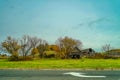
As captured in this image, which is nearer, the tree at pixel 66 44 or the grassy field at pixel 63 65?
the grassy field at pixel 63 65

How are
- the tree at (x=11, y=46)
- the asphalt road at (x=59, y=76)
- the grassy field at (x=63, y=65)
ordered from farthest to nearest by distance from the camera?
the tree at (x=11, y=46) < the grassy field at (x=63, y=65) < the asphalt road at (x=59, y=76)

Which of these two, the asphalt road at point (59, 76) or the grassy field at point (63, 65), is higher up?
the grassy field at point (63, 65)

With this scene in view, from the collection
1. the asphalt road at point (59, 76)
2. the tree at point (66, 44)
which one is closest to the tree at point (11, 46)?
the tree at point (66, 44)

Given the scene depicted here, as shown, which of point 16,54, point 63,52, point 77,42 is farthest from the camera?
point 77,42

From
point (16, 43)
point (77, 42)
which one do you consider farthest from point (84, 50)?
point (16, 43)

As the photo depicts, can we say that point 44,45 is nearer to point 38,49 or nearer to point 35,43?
point 38,49

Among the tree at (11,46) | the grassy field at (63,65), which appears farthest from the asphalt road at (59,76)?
the tree at (11,46)

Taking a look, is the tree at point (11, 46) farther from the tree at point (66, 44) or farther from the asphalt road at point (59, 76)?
the asphalt road at point (59, 76)

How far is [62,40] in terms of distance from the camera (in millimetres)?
137875

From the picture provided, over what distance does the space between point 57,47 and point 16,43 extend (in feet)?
126

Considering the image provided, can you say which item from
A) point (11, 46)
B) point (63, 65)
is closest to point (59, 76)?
point (63, 65)

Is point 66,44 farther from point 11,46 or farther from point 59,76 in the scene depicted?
point 59,76

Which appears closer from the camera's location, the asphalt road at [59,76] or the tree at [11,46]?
the asphalt road at [59,76]

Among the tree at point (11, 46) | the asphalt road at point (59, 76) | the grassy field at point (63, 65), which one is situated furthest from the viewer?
the tree at point (11, 46)
